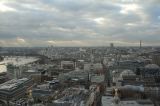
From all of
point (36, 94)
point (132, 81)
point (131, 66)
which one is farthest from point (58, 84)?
point (131, 66)

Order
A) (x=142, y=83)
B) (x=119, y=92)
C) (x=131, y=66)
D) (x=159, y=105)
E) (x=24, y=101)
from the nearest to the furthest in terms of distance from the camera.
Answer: (x=159, y=105) < (x=24, y=101) < (x=119, y=92) < (x=142, y=83) < (x=131, y=66)

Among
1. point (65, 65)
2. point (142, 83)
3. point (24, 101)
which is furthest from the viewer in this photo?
point (65, 65)

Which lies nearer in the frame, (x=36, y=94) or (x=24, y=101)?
(x=24, y=101)

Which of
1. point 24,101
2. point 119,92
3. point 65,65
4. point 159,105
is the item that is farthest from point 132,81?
point 65,65

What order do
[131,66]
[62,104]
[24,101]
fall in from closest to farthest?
[62,104], [24,101], [131,66]

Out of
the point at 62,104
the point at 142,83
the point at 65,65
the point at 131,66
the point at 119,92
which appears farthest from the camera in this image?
the point at 65,65

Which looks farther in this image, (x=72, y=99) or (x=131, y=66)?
(x=131, y=66)

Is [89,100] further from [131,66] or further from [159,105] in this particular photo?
[131,66]

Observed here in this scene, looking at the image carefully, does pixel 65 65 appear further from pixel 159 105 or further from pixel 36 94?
pixel 159 105

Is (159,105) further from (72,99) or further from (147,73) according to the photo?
(147,73)
